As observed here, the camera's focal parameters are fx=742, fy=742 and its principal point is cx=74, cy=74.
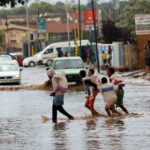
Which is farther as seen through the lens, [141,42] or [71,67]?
[141,42]

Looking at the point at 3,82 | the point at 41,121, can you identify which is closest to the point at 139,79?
the point at 3,82

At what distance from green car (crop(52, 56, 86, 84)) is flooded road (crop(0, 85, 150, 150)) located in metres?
7.98

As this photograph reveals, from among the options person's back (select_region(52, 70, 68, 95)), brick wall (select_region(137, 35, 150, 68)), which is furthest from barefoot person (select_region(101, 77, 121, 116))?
brick wall (select_region(137, 35, 150, 68))

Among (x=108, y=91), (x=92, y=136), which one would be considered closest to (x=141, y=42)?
(x=108, y=91)

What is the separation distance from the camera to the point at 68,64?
123 ft

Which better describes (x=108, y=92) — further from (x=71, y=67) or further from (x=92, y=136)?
(x=71, y=67)

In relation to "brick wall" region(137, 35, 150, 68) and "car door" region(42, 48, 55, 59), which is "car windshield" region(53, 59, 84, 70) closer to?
"brick wall" region(137, 35, 150, 68)

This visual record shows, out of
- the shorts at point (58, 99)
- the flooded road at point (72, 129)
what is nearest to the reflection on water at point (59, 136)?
the flooded road at point (72, 129)

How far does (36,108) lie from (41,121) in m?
4.94

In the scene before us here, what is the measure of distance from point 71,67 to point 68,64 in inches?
19.3

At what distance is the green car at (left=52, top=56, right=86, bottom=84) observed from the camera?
35906mm

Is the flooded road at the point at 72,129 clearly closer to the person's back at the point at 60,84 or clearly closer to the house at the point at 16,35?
the person's back at the point at 60,84

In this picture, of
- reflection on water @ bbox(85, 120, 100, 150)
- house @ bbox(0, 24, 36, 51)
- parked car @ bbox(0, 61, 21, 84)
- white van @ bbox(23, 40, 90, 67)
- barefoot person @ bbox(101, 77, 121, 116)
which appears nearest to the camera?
reflection on water @ bbox(85, 120, 100, 150)

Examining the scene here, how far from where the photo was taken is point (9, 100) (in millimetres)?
29219
